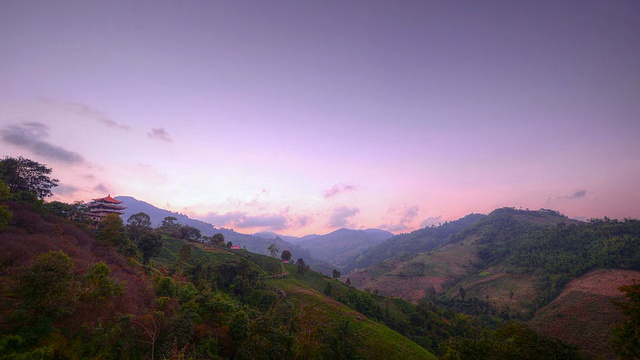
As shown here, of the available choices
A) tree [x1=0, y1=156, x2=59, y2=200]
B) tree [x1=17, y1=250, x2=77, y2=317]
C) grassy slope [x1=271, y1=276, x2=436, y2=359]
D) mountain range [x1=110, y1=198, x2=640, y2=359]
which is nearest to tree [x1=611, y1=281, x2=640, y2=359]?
grassy slope [x1=271, y1=276, x2=436, y2=359]

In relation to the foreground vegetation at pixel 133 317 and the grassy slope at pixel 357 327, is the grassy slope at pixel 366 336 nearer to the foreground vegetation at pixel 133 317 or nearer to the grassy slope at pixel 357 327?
the grassy slope at pixel 357 327

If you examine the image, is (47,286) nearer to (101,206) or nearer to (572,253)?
(101,206)

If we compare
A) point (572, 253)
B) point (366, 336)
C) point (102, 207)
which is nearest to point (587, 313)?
point (572, 253)

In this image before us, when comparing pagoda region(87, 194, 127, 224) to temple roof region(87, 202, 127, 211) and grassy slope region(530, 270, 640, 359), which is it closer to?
temple roof region(87, 202, 127, 211)

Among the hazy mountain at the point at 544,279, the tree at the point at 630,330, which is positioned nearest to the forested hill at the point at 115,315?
the tree at the point at 630,330

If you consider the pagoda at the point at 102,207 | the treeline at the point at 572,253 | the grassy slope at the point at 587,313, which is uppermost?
the pagoda at the point at 102,207

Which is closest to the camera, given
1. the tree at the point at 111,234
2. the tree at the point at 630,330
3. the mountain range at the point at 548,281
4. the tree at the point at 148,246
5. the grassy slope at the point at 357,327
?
the tree at the point at 630,330

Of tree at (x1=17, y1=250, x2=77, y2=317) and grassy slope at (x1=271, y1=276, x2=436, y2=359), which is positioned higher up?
tree at (x1=17, y1=250, x2=77, y2=317)

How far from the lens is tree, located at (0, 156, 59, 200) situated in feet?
163

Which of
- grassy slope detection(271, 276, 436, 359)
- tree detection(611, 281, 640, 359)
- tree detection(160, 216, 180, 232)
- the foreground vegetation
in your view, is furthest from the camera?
tree detection(160, 216, 180, 232)

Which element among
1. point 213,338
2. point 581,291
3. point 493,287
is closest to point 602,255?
point 581,291

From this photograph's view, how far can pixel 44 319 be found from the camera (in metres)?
17.6

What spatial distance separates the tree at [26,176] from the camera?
4953 centimetres

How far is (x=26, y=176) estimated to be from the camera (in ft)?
175
